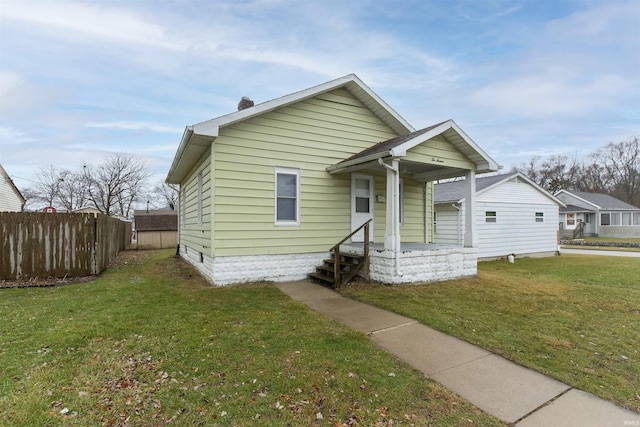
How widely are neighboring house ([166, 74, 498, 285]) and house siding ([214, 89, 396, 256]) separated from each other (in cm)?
3

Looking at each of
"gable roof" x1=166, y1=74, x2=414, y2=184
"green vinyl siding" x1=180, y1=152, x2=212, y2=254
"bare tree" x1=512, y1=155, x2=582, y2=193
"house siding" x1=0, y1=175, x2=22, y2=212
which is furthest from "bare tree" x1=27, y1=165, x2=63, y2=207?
"bare tree" x1=512, y1=155, x2=582, y2=193

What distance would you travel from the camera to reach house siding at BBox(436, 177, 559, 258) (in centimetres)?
1417

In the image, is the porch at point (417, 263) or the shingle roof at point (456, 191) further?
the shingle roof at point (456, 191)

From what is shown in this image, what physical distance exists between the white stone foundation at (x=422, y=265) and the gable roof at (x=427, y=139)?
2232 mm

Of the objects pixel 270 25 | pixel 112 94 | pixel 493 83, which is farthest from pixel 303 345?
pixel 493 83

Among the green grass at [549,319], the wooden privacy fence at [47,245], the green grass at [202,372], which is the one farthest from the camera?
the wooden privacy fence at [47,245]

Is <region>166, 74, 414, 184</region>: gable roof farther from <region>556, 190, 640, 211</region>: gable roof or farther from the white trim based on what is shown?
<region>556, 190, 640, 211</region>: gable roof

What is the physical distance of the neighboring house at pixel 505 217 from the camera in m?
14.2

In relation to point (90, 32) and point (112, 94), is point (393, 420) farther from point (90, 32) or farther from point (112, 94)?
point (112, 94)

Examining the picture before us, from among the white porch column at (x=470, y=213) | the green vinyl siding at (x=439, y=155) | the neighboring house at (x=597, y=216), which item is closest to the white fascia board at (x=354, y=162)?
the green vinyl siding at (x=439, y=155)

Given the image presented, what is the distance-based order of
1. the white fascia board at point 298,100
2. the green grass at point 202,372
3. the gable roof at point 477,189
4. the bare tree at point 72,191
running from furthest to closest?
the bare tree at point 72,191 < the gable roof at point 477,189 < the white fascia board at point 298,100 < the green grass at point 202,372

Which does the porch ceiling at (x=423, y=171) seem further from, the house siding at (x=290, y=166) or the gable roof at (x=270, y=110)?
the gable roof at (x=270, y=110)

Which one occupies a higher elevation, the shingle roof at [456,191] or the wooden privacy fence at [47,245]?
the shingle roof at [456,191]

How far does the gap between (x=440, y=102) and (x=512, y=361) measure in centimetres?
1750
